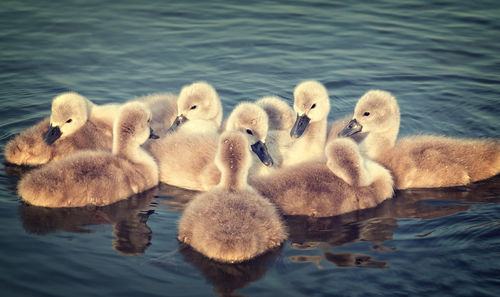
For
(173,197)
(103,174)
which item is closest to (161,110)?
(173,197)

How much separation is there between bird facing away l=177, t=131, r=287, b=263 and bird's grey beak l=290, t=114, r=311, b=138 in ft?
5.62

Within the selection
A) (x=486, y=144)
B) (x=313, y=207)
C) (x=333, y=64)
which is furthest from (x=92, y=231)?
(x=333, y=64)

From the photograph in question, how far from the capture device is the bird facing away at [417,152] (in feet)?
24.3

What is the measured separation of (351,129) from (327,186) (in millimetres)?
1450

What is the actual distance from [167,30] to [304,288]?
313 inches

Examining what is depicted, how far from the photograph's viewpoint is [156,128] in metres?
8.55

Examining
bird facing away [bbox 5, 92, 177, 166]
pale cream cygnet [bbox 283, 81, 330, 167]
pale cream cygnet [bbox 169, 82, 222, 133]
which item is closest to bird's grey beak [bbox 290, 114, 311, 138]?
pale cream cygnet [bbox 283, 81, 330, 167]

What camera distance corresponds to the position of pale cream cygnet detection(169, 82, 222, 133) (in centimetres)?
839

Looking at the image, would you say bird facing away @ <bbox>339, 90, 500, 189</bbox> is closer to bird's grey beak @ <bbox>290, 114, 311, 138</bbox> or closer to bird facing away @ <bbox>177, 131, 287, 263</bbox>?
bird's grey beak @ <bbox>290, 114, 311, 138</bbox>

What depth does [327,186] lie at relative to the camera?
21.9 feet

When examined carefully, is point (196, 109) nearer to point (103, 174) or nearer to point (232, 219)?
point (103, 174)

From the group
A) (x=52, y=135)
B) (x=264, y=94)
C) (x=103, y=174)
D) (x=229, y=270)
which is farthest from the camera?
(x=264, y=94)

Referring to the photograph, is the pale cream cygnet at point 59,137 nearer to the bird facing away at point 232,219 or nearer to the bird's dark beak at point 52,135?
the bird's dark beak at point 52,135

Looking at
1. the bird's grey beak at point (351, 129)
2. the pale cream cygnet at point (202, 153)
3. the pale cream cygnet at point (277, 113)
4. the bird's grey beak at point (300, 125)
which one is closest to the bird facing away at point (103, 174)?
the pale cream cygnet at point (202, 153)
